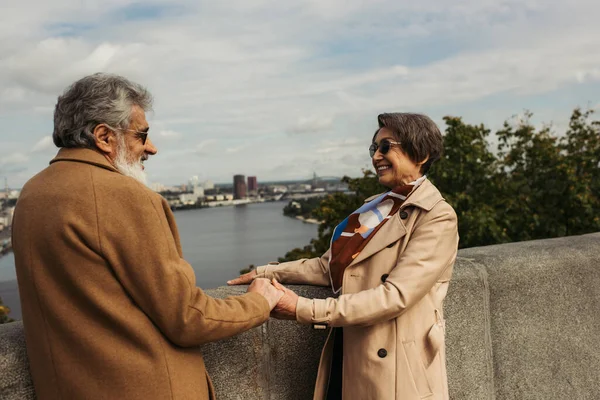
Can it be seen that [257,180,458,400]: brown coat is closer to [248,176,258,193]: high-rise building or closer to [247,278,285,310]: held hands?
[247,278,285,310]: held hands

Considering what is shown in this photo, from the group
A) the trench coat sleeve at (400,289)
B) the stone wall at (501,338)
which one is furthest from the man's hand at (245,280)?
the trench coat sleeve at (400,289)

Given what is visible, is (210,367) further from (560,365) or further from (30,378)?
(560,365)

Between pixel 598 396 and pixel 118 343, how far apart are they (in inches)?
112

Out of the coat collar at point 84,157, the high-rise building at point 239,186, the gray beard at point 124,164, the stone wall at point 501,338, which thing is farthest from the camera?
the high-rise building at point 239,186

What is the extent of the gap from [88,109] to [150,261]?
519 mm

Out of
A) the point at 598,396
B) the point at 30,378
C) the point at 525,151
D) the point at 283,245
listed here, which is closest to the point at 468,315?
the point at 598,396

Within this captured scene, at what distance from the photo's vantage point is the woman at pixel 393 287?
2.13m

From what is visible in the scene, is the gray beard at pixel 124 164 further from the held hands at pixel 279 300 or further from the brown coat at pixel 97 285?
the held hands at pixel 279 300

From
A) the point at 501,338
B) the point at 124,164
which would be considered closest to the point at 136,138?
the point at 124,164

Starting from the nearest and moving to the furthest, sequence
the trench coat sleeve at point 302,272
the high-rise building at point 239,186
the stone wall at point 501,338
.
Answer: the stone wall at point 501,338 → the trench coat sleeve at point 302,272 → the high-rise building at point 239,186

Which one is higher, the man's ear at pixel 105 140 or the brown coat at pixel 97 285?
the man's ear at pixel 105 140

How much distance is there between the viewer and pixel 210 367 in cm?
222

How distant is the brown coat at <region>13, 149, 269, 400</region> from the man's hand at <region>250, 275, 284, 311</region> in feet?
1.45

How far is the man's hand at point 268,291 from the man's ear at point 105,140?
0.72 metres
